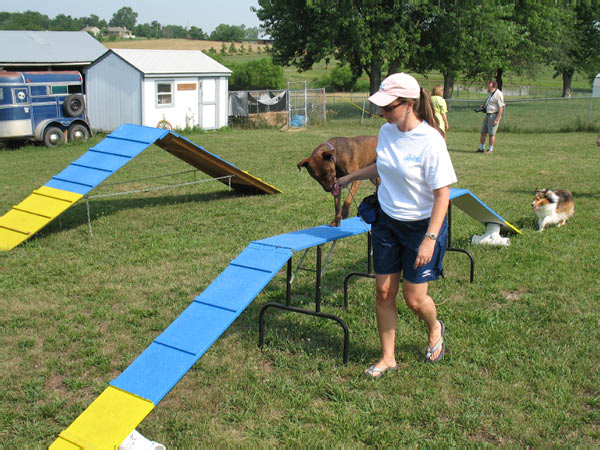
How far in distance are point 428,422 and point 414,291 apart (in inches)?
30.4

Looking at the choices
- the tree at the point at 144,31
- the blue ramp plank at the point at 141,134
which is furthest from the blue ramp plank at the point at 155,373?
the tree at the point at 144,31

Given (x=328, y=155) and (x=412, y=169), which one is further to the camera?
(x=328, y=155)

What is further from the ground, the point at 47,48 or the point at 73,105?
the point at 47,48

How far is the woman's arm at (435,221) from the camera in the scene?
131 inches

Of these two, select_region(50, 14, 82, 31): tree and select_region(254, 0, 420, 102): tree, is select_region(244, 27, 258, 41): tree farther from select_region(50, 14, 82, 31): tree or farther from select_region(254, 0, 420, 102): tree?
select_region(254, 0, 420, 102): tree

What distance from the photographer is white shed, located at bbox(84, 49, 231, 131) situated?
68.3 feet

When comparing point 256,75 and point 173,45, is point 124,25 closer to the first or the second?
point 173,45

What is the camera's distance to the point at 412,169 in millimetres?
3371

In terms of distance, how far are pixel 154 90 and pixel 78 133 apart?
3.89 m

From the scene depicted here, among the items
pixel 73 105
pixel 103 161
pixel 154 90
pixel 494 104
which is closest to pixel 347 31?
pixel 154 90

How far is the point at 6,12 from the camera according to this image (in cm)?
9900

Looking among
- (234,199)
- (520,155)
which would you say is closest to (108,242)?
(234,199)

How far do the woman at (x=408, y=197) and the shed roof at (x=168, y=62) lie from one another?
18504 millimetres

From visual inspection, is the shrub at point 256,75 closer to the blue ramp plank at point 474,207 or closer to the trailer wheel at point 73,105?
the trailer wheel at point 73,105
